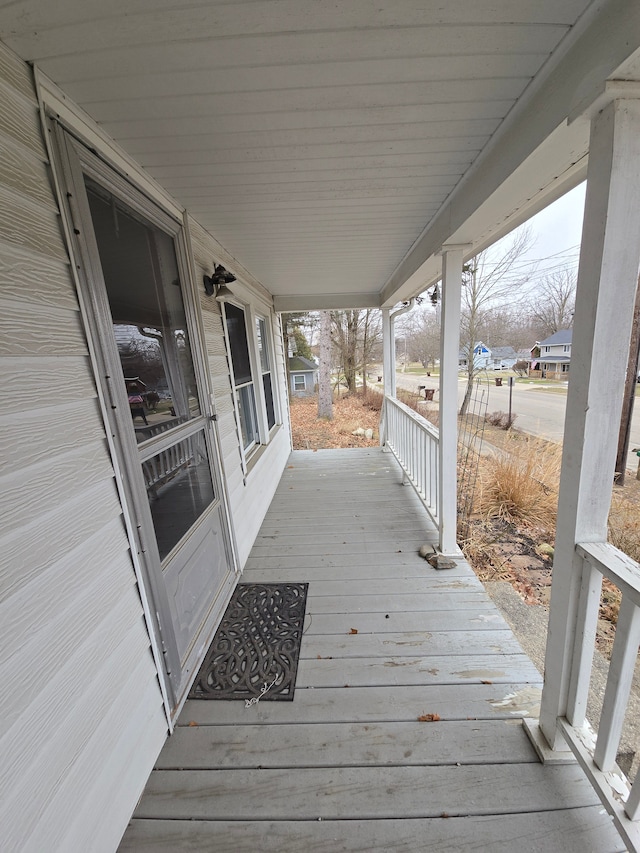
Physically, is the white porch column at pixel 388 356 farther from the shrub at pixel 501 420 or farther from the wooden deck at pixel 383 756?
the wooden deck at pixel 383 756

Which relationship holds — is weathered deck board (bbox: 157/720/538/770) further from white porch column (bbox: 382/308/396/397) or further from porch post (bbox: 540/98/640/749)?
white porch column (bbox: 382/308/396/397)

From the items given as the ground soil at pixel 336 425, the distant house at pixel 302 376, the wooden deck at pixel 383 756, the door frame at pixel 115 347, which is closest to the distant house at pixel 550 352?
the ground soil at pixel 336 425

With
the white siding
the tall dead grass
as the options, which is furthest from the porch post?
the tall dead grass

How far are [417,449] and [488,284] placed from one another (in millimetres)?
5765

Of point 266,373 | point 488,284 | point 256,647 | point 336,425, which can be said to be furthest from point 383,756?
point 488,284

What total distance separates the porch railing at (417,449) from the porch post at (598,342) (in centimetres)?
140

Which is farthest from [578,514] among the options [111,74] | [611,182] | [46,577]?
[111,74]

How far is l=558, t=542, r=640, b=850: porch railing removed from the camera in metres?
0.92

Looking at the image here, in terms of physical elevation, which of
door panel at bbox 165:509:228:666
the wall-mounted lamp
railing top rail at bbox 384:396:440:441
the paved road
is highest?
the wall-mounted lamp

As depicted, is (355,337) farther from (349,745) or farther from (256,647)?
(349,745)

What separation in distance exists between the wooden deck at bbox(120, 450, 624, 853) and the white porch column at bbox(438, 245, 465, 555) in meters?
0.46

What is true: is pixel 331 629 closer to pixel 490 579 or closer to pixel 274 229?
pixel 490 579

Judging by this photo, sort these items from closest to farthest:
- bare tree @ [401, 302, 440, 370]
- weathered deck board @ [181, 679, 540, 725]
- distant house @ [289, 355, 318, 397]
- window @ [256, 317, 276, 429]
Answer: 1. weathered deck board @ [181, 679, 540, 725]
2. window @ [256, 317, 276, 429]
3. bare tree @ [401, 302, 440, 370]
4. distant house @ [289, 355, 318, 397]

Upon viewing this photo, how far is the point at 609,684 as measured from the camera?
998 millimetres
